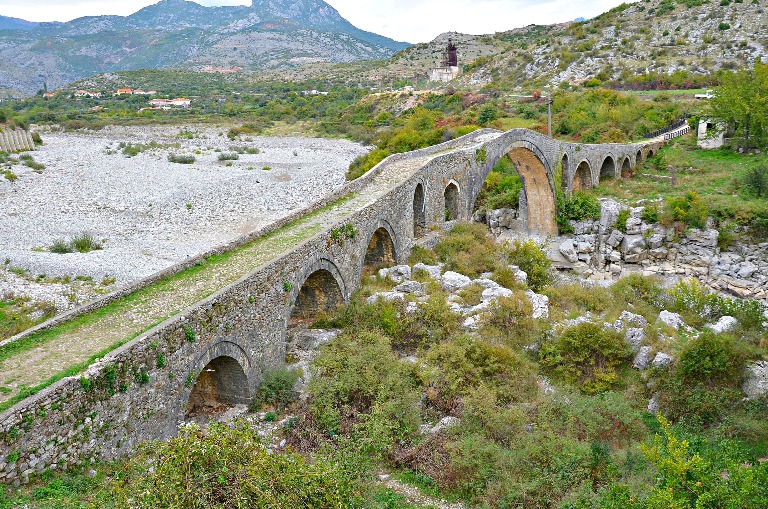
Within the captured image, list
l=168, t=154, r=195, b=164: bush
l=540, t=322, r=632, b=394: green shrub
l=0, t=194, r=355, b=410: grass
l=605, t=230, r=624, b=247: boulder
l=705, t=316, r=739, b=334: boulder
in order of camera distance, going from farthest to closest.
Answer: l=168, t=154, r=195, b=164: bush < l=605, t=230, r=624, b=247: boulder < l=705, t=316, r=739, b=334: boulder < l=540, t=322, r=632, b=394: green shrub < l=0, t=194, r=355, b=410: grass

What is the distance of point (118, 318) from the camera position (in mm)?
10172

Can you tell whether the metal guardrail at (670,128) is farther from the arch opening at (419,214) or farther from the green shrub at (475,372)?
the green shrub at (475,372)

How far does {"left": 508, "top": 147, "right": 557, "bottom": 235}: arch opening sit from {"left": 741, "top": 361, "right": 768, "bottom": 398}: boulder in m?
18.9

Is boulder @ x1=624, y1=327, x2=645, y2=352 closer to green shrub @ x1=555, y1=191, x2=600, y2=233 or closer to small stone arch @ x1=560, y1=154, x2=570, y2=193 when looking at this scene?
green shrub @ x1=555, y1=191, x2=600, y2=233

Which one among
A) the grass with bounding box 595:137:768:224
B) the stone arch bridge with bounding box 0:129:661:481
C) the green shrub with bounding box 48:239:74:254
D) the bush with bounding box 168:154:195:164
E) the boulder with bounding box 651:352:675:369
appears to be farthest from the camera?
the bush with bounding box 168:154:195:164

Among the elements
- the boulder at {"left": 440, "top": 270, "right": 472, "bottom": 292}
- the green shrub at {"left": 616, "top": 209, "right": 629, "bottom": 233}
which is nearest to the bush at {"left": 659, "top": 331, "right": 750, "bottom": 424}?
the boulder at {"left": 440, "top": 270, "right": 472, "bottom": 292}

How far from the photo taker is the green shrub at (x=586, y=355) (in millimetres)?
12828

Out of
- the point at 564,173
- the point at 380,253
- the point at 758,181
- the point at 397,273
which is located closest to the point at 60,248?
the point at 380,253

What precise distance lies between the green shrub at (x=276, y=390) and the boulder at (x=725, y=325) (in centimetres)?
1031

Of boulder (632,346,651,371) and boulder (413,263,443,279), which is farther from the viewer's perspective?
boulder (413,263,443,279)

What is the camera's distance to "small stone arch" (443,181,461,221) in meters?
23.9

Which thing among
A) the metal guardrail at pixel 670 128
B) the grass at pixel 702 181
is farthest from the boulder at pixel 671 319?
the metal guardrail at pixel 670 128

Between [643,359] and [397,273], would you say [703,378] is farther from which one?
[397,273]

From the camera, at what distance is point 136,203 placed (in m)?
30.2
